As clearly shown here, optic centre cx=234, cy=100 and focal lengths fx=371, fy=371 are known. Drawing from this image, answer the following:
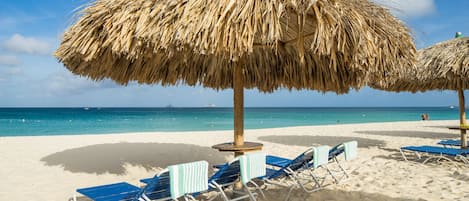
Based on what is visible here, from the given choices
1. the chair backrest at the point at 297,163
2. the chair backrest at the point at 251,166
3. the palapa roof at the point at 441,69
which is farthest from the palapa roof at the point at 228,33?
the palapa roof at the point at 441,69

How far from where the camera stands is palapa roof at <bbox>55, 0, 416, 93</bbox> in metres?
3.03

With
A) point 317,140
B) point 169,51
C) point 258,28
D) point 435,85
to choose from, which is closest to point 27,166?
point 169,51

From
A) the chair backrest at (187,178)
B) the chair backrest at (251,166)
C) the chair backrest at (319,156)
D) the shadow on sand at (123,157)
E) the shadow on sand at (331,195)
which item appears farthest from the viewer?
the shadow on sand at (123,157)

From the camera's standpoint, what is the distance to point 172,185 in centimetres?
283

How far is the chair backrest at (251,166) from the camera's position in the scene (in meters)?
3.24

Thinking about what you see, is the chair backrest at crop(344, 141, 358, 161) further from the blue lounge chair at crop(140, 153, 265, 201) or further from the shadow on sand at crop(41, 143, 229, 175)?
the shadow on sand at crop(41, 143, 229, 175)

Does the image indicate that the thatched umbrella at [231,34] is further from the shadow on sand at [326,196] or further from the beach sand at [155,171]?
the beach sand at [155,171]

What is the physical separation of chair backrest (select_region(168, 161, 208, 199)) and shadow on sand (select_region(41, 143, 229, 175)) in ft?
10.5

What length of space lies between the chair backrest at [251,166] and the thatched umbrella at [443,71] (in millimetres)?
4971

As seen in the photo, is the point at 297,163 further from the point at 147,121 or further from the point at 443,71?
the point at 147,121

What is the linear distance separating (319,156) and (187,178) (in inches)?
63.2

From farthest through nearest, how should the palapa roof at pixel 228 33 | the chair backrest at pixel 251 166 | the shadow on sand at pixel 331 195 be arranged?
1. the shadow on sand at pixel 331 195
2. the chair backrest at pixel 251 166
3. the palapa roof at pixel 228 33

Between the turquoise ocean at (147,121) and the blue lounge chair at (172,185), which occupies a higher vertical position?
the blue lounge chair at (172,185)

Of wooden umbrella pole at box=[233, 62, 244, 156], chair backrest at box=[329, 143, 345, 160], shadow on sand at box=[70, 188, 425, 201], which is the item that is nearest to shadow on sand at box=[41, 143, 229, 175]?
shadow on sand at box=[70, 188, 425, 201]
